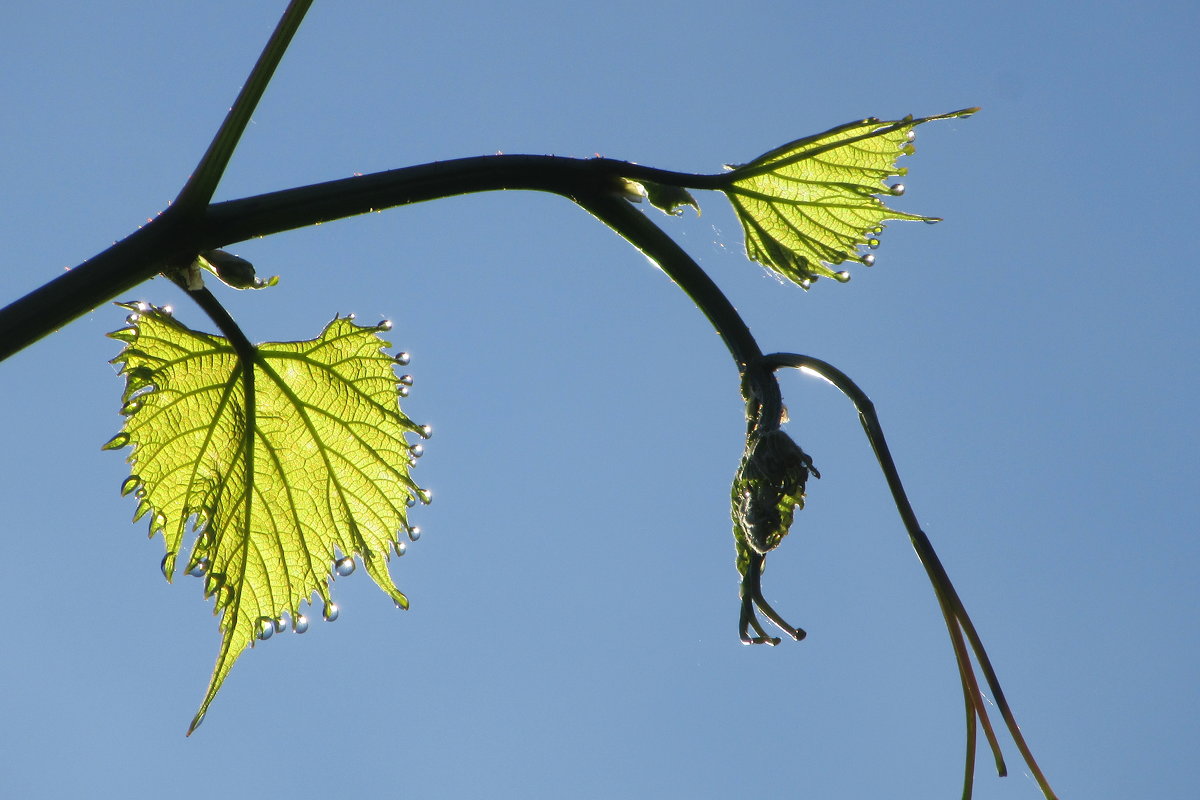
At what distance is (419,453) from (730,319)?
543 mm

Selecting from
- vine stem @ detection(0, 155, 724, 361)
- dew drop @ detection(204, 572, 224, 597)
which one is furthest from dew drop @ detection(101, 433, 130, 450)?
vine stem @ detection(0, 155, 724, 361)

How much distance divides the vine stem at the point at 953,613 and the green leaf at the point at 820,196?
37 centimetres

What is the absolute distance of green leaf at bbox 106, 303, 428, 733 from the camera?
1.19 m

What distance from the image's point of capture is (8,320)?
2.47ft

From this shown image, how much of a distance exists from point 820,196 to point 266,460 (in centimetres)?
76

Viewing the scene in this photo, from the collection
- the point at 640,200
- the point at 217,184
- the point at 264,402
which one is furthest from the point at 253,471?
the point at 640,200

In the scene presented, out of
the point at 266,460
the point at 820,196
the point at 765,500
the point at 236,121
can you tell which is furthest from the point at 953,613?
the point at 266,460

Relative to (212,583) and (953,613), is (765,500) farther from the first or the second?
(212,583)

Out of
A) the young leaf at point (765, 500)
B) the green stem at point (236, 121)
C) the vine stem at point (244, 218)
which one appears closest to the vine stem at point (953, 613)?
the young leaf at point (765, 500)

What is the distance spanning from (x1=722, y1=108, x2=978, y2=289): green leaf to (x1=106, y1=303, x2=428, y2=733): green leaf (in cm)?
49

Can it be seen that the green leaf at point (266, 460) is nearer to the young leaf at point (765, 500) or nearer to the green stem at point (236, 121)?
the green stem at point (236, 121)

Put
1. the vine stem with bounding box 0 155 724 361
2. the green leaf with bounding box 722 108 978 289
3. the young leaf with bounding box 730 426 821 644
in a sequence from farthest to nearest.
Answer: the green leaf with bounding box 722 108 978 289
the young leaf with bounding box 730 426 821 644
the vine stem with bounding box 0 155 724 361

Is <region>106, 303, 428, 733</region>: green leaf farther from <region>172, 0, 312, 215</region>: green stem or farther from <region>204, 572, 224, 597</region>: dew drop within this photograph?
<region>172, 0, 312, 215</region>: green stem

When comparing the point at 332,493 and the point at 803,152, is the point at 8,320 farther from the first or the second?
the point at 803,152
